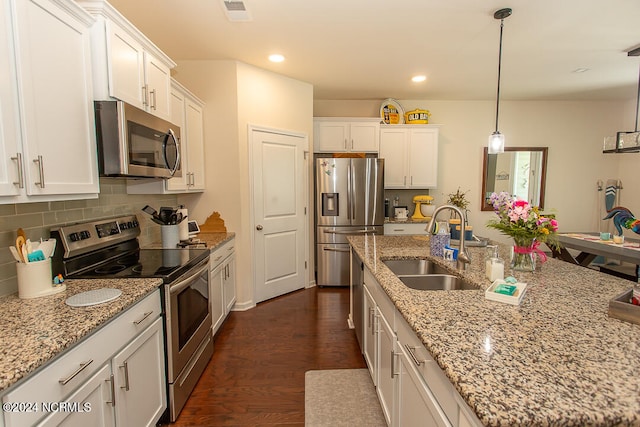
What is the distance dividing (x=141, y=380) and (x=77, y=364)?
19.5 inches

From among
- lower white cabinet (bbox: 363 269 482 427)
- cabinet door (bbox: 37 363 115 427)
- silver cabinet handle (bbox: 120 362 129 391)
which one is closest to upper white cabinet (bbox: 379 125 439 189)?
lower white cabinet (bbox: 363 269 482 427)

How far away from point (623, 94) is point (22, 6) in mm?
6553

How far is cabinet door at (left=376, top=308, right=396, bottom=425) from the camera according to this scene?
1432 mm

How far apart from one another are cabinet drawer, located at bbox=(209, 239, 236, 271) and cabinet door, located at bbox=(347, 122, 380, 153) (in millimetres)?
2227

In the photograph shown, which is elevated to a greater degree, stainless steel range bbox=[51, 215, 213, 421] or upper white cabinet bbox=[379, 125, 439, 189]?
upper white cabinet bbox=[379, 125, 439, 189]

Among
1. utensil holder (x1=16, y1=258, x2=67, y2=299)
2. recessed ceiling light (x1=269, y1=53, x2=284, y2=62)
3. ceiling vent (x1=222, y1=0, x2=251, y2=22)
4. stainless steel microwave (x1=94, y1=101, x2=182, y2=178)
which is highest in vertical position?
recessed ceiling light (x1=269, y1=53, x2=284, y2=62)

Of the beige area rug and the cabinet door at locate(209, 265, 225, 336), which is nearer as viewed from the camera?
the beige area rug

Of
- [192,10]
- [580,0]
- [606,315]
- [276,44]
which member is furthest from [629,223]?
[192,10]

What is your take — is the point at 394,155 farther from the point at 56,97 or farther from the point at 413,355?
the point at 56,97

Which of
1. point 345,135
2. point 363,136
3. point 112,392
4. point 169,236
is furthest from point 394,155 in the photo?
point 112,392

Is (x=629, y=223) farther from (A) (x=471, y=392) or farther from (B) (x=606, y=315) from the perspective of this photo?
(A) (x=471, y=392)

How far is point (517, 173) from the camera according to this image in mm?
4875

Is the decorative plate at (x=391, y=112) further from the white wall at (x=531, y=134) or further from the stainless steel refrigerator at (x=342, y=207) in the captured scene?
the stainless steel refrigerator at (x=342, y=207)

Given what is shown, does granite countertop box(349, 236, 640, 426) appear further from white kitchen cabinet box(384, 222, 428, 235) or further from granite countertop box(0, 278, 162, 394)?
white kitchen cabinet box(384, 222, 428, 235)
